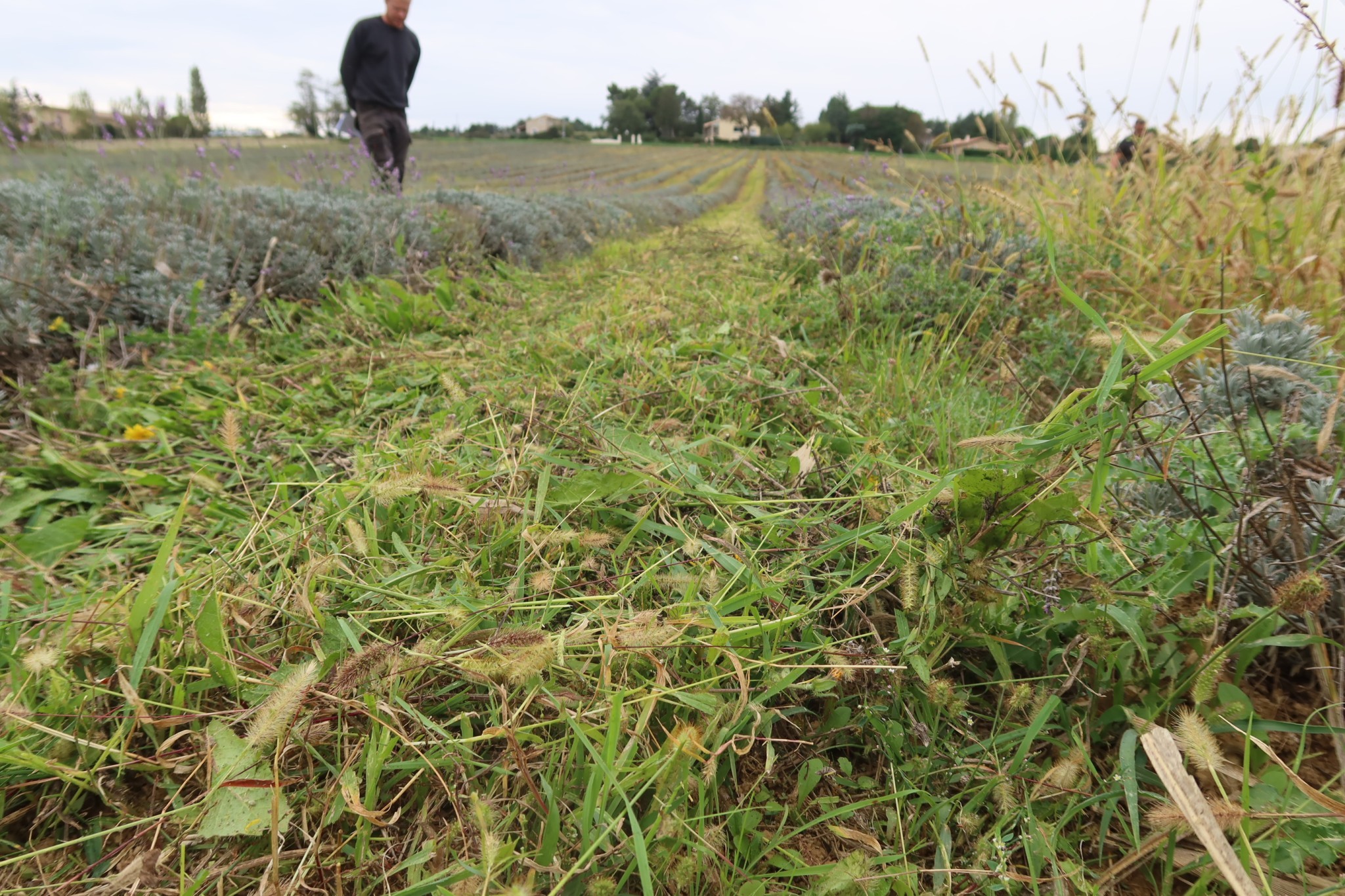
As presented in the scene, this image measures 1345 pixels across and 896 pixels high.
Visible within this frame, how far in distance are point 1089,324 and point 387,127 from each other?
6.42 metres

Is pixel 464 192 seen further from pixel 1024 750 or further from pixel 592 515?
pixel 1024 750

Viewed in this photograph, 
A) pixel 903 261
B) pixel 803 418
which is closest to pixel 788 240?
pixel 903 261

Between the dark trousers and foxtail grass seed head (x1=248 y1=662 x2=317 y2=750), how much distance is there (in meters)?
6.26

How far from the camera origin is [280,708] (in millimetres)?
879

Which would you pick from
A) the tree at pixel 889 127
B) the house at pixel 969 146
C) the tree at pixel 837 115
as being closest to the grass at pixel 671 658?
the house at pixel 969 146

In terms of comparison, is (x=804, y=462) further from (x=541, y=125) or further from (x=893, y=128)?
(x=541, y=125)

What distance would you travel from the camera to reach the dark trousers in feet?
20.3

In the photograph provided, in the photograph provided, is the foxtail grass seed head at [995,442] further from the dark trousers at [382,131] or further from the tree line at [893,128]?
the dark trousers at [382,131]

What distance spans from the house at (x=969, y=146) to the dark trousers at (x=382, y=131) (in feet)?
16.4

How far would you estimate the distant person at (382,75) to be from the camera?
5996mm

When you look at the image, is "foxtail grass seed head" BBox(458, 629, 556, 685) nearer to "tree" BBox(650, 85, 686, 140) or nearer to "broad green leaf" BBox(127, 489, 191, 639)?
"broad green leaf" BBox(127, 489, 191, 639)

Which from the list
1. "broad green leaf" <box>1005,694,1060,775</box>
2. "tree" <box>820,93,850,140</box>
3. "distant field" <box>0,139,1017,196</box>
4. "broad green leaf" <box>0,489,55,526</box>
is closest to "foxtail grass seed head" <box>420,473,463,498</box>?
"broad green leaf" <box>1005,694,1060,775</box>

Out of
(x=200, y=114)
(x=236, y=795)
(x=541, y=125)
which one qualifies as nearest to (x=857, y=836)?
(x=236, y=795)

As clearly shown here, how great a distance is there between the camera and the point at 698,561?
1.29 meters
